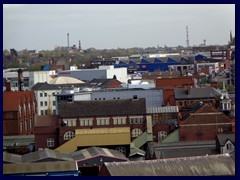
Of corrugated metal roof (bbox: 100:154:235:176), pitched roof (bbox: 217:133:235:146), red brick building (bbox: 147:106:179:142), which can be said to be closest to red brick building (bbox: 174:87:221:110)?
red brick building (bbox: 147:106:179:142)

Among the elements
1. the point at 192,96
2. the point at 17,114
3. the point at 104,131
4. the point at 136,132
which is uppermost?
the point at 192,96

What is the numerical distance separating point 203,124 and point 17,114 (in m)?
4.40

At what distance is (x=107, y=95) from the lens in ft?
55.0

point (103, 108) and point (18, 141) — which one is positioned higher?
point (103, 108)

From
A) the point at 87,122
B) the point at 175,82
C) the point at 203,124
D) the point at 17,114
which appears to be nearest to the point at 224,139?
the point at 203,124

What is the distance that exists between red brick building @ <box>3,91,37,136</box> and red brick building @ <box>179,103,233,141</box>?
409 cm

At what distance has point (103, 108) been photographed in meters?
13.8

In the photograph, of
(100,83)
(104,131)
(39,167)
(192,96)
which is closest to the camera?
(39,167)

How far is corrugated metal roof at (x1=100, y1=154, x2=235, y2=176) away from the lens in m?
7.51

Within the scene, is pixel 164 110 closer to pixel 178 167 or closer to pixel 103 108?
pixel 103 108

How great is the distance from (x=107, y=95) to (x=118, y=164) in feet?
29.2

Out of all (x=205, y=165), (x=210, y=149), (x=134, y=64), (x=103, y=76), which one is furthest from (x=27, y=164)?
(x=134, y=64)

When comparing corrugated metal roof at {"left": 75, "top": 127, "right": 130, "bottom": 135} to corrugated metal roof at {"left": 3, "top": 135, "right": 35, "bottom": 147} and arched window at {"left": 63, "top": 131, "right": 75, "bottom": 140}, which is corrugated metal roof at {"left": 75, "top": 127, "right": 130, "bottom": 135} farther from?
corrugated metal roof at {"left": 3, "top": 135, "right": 35, "bottom": 147}
